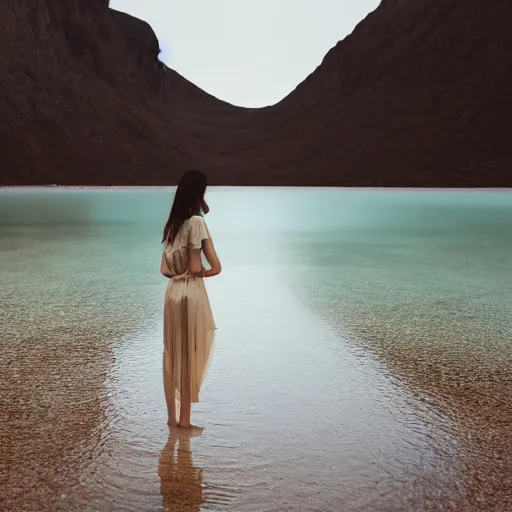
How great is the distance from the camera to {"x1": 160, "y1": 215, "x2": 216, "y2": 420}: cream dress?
494cm

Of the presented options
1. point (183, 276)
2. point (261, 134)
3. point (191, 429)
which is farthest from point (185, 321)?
point (261, 134)

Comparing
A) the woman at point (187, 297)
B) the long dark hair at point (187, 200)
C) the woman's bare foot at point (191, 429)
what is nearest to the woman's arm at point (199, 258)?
the woman at point (187, 297)

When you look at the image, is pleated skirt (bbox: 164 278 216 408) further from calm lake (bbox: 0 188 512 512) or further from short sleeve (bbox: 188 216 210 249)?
calm lake (bbox: 0 188 512 512)

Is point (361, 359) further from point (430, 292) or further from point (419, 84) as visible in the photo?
point (419, 84)

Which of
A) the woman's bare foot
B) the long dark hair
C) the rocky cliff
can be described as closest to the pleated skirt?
the woman's bare foot

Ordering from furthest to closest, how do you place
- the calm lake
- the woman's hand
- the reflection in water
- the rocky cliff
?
the rocky cliff
the woman's hand
the calm lake
the reflection in water

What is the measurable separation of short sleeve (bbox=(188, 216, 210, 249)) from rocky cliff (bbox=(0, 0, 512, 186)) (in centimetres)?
13740

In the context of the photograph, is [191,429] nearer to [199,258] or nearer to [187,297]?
[187,297]

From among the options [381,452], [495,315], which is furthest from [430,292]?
[381,452]

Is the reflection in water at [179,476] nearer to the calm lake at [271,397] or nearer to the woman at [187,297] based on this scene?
the calm lake at [271,397]

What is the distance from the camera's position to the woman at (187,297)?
16.0ft

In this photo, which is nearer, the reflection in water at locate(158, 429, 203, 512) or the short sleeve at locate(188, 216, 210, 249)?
the reflection in water at locate(158, 429, 203, 512)

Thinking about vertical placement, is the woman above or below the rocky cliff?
below

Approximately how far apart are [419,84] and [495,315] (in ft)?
600
